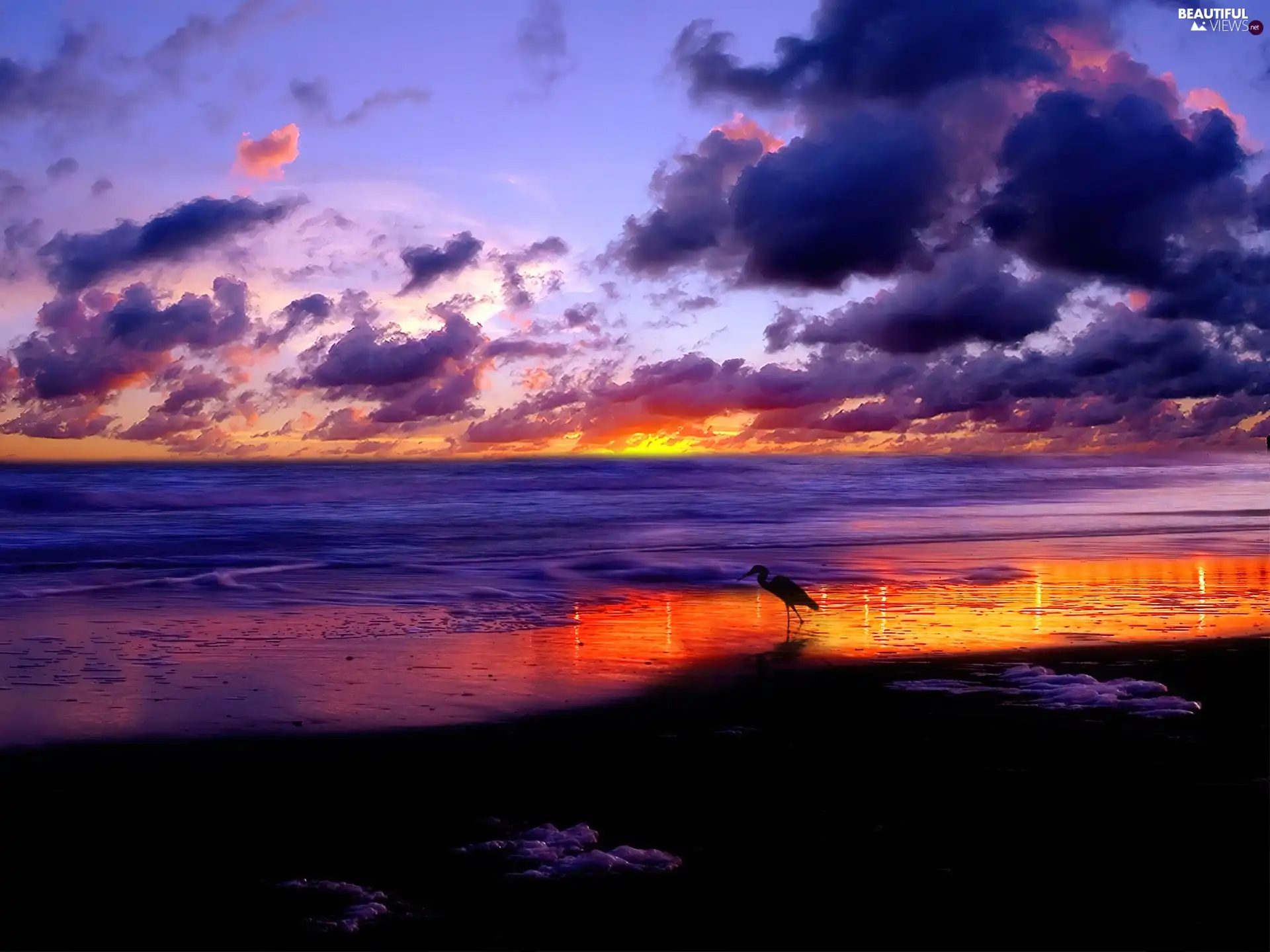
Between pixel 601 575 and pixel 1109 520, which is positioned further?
A: pixel 1109 520

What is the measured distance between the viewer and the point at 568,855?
5758 mm

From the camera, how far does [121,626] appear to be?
44.1 ft

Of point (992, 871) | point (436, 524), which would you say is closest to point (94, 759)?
point (992, 871)

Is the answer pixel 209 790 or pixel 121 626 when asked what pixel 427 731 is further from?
pixel 121 626

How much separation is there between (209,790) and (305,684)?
3.01m

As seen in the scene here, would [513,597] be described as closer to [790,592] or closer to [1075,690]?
[790,592]

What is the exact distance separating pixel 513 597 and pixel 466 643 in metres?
4.20

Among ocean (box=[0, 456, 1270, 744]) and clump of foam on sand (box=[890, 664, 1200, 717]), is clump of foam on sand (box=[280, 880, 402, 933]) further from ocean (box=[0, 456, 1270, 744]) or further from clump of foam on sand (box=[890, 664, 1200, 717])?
clump of foam on sand (box=[890, 664, 1200, 717])

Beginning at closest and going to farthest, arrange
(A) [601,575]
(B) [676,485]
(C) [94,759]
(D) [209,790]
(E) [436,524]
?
1. (D) [209,790]
2. (C) [94,759]
3. (A) [601,575]
4. (E) [436,524]
5. (B) [676,485]

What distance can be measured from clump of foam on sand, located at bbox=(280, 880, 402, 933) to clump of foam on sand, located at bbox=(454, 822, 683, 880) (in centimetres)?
62

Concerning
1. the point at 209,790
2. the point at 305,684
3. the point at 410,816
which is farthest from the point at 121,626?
the point at 410,816

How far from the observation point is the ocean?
9.80 m

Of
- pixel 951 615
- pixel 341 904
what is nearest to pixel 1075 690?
pixel 951 615

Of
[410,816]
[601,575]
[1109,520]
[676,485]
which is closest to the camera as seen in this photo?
[410,816]
